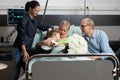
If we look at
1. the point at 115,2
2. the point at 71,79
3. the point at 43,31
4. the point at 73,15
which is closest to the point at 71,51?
the point at 71,79

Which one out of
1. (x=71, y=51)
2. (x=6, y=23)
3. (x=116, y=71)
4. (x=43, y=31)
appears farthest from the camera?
(x=6, y=23)

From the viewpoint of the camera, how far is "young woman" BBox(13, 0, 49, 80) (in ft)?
12.8

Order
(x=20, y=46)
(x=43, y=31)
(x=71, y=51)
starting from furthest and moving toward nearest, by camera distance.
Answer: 1. (x=43, y=31)
2. (x=20, y=46)
3. (x=71, y=51)

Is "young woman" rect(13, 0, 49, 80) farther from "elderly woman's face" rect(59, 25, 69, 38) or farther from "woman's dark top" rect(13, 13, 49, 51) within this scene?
"elderly woman's face" rect(59, 25, 69, 38)

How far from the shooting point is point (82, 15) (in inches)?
212

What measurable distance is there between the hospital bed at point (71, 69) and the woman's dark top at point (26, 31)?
116 centimetres

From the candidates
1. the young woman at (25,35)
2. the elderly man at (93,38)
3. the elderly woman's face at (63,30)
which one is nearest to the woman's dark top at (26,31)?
the young woman at (25,35)

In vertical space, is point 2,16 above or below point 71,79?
above

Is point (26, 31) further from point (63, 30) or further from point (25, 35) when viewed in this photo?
point (63, 30)

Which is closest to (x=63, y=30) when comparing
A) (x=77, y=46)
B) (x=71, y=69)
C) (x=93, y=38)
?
(x=93, y=38)

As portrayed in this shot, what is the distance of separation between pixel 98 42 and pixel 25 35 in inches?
42.8

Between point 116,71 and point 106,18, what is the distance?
110 inches

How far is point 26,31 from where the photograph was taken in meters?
4.01

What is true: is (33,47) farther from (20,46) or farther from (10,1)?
(10,1)
